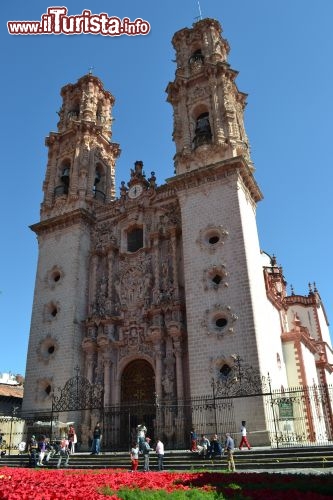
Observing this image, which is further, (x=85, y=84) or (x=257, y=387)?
(x=85, y=84)

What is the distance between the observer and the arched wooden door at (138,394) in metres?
22.5

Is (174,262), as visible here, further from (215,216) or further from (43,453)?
(43,453)

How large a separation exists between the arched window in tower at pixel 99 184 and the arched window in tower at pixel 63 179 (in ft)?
6.49

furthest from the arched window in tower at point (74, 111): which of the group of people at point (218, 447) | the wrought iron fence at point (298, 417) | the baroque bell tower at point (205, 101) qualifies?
the group of people at point (218, 447)

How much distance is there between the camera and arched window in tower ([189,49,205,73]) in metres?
30.0

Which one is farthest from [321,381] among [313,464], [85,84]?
[85,84]

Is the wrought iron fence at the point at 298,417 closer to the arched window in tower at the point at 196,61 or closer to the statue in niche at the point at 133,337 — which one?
the statue in niche at the point at 133,337

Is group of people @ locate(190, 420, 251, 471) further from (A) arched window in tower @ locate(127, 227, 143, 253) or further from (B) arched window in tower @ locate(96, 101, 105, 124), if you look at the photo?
(B) arched window in tower @ locate(96, 101, 105, 124)

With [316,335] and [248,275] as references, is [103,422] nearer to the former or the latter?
[248,275]

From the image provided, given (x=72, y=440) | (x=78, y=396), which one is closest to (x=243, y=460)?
(x=72, y=440)

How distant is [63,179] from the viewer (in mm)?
32000

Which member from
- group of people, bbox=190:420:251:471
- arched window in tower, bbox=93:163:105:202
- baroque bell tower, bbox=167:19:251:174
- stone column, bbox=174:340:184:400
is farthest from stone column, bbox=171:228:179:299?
arched window in tower, bbox=93:163:105:202

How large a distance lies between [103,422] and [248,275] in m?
10.4

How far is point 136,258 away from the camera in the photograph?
26.4m
